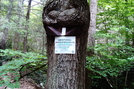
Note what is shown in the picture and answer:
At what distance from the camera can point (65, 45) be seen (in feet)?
4.63

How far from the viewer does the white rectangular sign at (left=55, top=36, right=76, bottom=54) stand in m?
1.40

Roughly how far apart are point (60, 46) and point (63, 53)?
0.10 metres

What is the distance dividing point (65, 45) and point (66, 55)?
13 centimetres

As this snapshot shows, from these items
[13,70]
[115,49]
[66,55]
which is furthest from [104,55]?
[13,70]

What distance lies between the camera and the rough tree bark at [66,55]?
1.34 meters

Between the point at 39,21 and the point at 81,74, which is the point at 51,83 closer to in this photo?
the point at 81,74

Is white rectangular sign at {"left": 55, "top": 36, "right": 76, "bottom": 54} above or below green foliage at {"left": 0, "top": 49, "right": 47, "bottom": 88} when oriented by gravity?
above

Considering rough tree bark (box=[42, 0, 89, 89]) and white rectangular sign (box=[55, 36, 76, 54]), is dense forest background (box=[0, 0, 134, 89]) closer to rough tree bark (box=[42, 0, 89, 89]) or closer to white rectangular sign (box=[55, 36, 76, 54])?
rough tree bark (box=[42, 0, 89, 89])

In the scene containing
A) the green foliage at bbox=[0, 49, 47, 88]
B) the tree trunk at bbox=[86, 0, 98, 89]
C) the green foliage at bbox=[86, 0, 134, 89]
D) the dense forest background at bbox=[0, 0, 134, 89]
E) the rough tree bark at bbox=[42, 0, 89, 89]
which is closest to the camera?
the rough tree bark at bbox=[42, 0, 89, 89]

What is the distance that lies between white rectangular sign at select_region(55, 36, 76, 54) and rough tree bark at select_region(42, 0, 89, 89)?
0.05m

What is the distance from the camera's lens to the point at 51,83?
1.43 m

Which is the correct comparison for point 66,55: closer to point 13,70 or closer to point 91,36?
point 13,70

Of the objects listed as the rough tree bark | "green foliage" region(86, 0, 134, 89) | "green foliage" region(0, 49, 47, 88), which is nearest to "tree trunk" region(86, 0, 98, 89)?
"green foliage" region(86, 0, 134, 89)

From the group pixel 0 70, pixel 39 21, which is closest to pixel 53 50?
pixel 0 70
